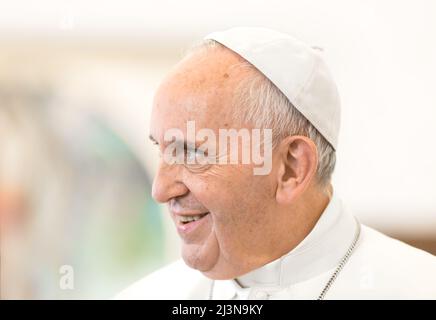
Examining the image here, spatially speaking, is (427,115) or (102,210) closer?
(427,115)

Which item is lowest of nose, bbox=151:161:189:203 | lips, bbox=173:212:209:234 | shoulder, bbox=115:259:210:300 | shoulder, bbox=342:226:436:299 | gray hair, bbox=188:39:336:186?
shoulder, bbox=115:259:210:300

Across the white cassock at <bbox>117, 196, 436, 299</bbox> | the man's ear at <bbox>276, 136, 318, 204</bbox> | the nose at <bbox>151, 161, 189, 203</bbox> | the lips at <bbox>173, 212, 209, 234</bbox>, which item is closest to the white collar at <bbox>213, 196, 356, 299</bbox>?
the white cassock at <bbox>117, 196, 436, 299</bbox>

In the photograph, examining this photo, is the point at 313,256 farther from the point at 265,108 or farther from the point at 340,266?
the point at 265,108

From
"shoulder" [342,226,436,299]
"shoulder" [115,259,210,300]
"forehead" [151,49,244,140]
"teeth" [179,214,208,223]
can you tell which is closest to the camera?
"forehead" [151,49,244,140]

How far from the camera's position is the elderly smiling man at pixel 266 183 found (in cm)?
166

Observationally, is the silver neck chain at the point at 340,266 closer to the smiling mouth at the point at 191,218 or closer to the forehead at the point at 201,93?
the smiling mouth at the point at 191,218

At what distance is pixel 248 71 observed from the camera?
167 cm

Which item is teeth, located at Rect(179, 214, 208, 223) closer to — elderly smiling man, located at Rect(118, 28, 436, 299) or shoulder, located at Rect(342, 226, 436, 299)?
elderly smiling man, located at Rect(118, 28, 436, 299)

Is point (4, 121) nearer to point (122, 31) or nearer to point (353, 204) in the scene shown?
point (122, 31)

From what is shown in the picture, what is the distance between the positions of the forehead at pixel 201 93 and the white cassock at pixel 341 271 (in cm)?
46

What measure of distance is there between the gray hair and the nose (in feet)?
0.80

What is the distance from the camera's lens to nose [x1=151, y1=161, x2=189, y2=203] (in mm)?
1706

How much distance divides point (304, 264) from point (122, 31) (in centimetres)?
142
